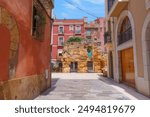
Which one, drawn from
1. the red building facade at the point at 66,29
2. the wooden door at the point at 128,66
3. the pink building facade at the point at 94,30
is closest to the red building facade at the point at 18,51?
the wooden door at the point at 128,66

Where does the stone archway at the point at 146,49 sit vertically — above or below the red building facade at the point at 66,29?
below

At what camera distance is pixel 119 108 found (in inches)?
145

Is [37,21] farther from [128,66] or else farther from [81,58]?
[81,58]

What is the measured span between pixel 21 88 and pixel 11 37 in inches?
72.2

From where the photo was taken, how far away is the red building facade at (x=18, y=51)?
168 inches

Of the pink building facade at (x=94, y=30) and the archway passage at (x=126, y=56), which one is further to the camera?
the pink building facade at (x=94, y=30)

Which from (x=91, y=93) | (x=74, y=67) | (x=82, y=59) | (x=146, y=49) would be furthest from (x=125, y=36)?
(x=74, y=67)

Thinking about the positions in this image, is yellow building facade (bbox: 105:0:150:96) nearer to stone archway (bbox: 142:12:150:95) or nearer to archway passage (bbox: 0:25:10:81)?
stone archway (bbox: 142:12:150:95)

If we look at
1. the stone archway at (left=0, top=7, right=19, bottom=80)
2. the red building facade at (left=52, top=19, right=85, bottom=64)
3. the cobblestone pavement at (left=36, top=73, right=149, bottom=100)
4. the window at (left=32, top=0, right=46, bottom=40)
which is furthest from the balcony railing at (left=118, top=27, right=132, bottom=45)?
the red building facade at (left=52, top=19, right=85, bottom=64)

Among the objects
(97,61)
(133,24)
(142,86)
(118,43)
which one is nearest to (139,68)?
(142,86)

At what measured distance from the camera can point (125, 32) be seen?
10516mm

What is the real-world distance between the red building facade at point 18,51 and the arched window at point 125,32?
557 cm

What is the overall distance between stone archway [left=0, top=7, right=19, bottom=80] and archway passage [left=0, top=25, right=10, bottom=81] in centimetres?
6

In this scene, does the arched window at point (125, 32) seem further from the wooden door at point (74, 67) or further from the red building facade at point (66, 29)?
the red building facade at point (66, 29)
